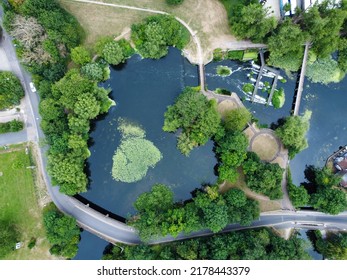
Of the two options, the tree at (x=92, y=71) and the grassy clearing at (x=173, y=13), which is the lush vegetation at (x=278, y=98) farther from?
the tree at (x=92, y=71)

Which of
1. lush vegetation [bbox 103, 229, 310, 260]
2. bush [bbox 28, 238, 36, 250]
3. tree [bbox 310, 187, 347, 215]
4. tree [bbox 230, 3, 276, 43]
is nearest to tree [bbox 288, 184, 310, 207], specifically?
tree [bbox 310, 187, 347, 215]

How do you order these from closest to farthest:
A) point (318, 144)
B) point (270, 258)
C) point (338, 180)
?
point (270, 258) → point (338, 180) → point (318, 144)

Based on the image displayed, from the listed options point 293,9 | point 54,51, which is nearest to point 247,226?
point 293,9

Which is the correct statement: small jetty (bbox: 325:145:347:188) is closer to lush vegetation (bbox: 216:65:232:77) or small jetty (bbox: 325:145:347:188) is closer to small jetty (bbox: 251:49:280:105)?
small jetty (bbox: 251:49:280:105)

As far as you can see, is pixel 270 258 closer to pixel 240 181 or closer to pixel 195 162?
pixel 240 181

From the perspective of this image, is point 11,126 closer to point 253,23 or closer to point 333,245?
point 253,23

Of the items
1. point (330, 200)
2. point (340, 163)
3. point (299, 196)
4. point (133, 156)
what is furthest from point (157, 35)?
point (330, 200)
